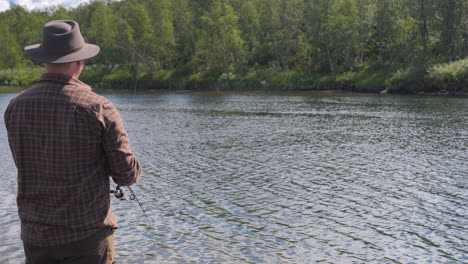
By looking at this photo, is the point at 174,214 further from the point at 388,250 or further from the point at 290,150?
the point at 290,150

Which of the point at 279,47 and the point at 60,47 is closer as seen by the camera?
the point at 60,47

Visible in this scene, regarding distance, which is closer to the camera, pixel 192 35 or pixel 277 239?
pixel 277 239

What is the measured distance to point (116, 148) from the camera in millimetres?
3879

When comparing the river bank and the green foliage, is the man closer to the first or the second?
the river bank

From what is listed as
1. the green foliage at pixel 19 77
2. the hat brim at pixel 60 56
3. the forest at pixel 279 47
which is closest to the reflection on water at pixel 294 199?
the hat brim at pixel 60 56

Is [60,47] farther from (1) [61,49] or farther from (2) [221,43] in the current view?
(2) [221,43]

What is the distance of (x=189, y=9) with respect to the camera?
114375 millimetres

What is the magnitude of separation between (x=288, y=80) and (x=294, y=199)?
66675mm

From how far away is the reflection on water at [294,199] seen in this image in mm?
9781

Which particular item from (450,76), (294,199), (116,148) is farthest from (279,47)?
(116,148)

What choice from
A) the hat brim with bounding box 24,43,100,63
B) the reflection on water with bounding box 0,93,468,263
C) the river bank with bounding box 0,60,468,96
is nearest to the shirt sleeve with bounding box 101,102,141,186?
the hat brim with bounding box 24,43,100,63

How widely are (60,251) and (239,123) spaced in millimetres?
30626

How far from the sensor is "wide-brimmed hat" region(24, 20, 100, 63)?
13.0ft

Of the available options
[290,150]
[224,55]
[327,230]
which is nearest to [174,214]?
[327,230]
